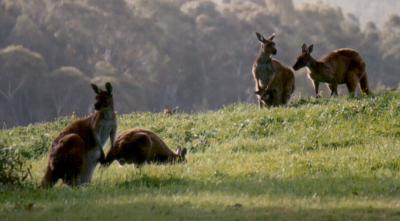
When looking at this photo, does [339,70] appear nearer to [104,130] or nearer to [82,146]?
[104,130]

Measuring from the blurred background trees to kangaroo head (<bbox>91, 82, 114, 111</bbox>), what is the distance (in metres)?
38.5

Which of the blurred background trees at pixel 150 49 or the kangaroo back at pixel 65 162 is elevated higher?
the blurred background trees at pixel 150 49

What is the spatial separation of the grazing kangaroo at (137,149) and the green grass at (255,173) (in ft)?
0.72

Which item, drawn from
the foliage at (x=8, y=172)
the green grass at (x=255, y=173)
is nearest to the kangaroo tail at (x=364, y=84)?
the green grass at (x=255, y=173)

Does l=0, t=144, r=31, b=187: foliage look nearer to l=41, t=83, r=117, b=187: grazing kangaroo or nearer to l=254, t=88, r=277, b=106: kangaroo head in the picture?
l=41, t=83, r=117, b=187: grazing kangaroo

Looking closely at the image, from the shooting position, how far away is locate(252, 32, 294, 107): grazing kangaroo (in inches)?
829

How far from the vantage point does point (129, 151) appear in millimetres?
14273

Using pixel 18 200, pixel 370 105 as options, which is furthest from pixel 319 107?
pixel 18 200

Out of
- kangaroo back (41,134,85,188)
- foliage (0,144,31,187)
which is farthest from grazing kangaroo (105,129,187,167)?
foliage (0,144,31,187)

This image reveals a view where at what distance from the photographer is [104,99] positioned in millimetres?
13797

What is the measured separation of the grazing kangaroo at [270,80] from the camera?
2105 cm

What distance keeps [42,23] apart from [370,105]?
5116 cm

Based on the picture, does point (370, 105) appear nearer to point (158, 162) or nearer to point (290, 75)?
point (290, 75)

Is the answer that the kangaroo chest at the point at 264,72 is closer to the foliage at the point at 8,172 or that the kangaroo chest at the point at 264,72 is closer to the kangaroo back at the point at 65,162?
the kangaroo back at the point at 65,162
